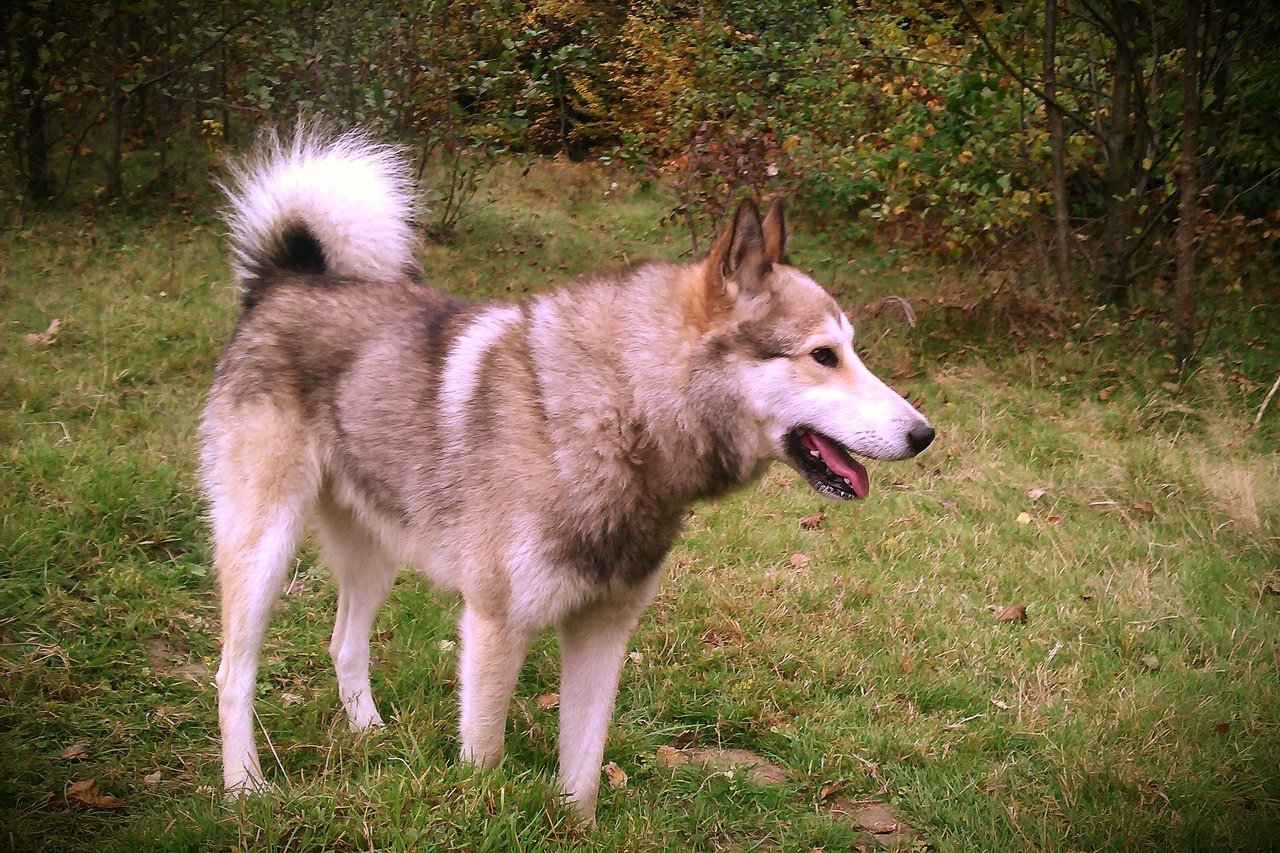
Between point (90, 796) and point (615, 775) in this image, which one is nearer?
point (90, 796)

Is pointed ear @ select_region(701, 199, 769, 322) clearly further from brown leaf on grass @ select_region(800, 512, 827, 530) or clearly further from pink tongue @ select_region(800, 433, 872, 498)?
brown leaf on grass @ select_region(800, 512, 827, 530)

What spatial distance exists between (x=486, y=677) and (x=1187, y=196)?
5901 mm

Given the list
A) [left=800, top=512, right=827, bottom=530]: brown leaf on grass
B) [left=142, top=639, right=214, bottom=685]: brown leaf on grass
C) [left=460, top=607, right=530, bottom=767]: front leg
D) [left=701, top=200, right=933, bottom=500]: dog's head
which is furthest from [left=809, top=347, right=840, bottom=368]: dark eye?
[left=142, top=639, right=214, bottom=685]: brown leaf on grass

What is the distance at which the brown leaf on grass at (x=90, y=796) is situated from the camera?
2.51 metres

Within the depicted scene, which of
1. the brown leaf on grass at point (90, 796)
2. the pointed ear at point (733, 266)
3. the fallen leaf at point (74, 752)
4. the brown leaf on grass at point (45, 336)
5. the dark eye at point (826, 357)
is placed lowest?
the fallen leaf at point (74, 752)

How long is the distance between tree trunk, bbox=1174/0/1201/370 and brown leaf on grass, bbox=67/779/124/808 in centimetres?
659

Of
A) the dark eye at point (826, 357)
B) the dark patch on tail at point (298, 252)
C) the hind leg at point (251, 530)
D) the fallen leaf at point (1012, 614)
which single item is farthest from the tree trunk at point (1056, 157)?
the hind leg at point (251, 530)

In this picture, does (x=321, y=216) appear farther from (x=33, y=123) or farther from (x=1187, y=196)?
(x=33, y=123)

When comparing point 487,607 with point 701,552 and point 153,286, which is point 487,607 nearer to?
point 701,552

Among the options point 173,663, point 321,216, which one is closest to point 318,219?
point 321,216

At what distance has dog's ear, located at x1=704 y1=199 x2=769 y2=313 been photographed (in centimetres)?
247

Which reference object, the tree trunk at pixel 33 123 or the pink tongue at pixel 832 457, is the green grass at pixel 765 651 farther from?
the tree trunk at pixel 33 123

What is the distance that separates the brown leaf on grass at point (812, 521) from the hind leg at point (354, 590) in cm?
218

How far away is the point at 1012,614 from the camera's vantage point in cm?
382
